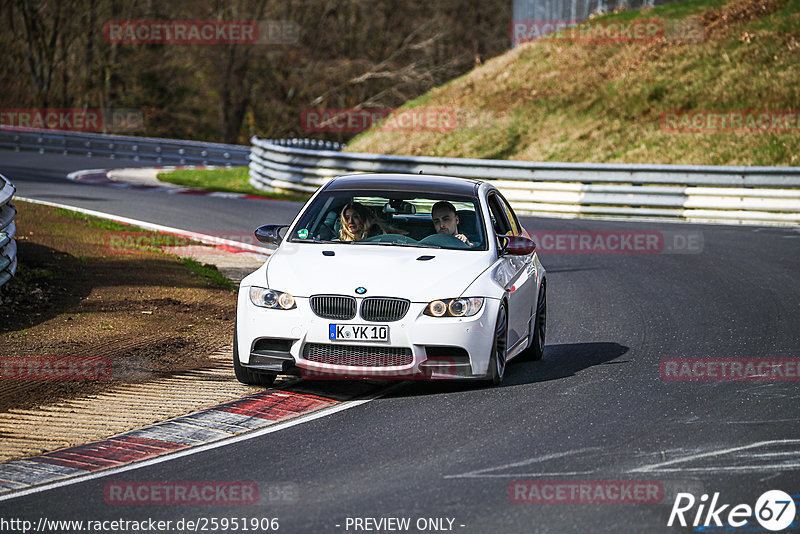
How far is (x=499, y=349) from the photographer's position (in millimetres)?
8609

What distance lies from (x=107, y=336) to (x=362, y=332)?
3.41 m

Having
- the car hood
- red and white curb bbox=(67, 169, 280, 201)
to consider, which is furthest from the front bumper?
red and white curb bbox=(67, 169, 280, 201)

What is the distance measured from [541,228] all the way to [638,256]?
366cm

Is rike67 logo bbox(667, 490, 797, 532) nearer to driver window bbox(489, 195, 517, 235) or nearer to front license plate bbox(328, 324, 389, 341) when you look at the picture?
front license plate bbox(328, 324, 389, 341)

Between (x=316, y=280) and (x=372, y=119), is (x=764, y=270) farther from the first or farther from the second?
(x=372, y=119)

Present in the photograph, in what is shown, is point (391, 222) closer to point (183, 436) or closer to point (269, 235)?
point (269, 235)

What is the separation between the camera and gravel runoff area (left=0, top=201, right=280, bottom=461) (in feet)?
25.9

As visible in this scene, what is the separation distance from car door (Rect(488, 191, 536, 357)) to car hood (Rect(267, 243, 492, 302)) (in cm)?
27

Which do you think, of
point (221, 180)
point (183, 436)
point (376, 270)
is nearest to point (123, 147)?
point (221, 180)

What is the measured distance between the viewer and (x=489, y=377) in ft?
27.7

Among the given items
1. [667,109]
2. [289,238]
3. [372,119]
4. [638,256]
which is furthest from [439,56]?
[289,238]

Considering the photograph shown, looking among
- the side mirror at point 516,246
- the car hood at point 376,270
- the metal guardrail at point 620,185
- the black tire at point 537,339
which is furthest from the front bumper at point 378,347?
the metal guardrail at point 620,185

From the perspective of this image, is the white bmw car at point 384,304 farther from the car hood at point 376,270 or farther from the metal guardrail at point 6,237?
the metal guardrail at point 6,237

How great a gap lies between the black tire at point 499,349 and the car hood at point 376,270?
0.36 m
